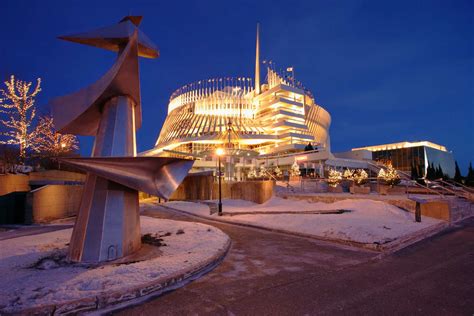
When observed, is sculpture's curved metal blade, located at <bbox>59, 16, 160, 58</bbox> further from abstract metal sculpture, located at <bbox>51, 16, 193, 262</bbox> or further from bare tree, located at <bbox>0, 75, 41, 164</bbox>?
bare tree, located at <bbox>0, 75, 41, 164</bbox>

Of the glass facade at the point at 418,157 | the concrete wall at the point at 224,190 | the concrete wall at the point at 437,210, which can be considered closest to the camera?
the concrete wall at the point at 437,210

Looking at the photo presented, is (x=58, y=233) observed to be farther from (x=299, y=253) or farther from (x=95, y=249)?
(x=299, y=253)

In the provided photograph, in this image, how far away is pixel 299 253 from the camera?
874cm

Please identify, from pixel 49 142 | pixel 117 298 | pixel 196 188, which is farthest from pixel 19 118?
pixel 117 298

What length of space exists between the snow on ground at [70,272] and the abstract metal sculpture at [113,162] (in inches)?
34.3

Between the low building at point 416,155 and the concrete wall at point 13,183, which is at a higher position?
the low building at point 416,155

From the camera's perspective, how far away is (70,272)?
6418 mm

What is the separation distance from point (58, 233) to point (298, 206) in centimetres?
1308

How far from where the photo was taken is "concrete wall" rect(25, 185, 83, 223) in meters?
16.4

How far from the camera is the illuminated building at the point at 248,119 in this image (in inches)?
2793

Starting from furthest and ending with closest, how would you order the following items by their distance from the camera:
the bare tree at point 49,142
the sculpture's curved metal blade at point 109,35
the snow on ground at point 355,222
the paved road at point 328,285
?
the bare tree at point 49,142 < the snow on ground at point 355,222 < the sculpture's curved metal blade at point 109,35 < the paved road at point 328,285

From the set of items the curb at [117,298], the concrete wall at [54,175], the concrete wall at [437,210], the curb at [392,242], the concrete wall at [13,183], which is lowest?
the curb at [392,242]

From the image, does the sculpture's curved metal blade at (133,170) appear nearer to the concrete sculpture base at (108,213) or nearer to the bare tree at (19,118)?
the concrete sculpture base at (108,213)

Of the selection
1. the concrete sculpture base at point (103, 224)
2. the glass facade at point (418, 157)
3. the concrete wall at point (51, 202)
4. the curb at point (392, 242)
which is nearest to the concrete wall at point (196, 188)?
the concrete wall at point (51, 202)
